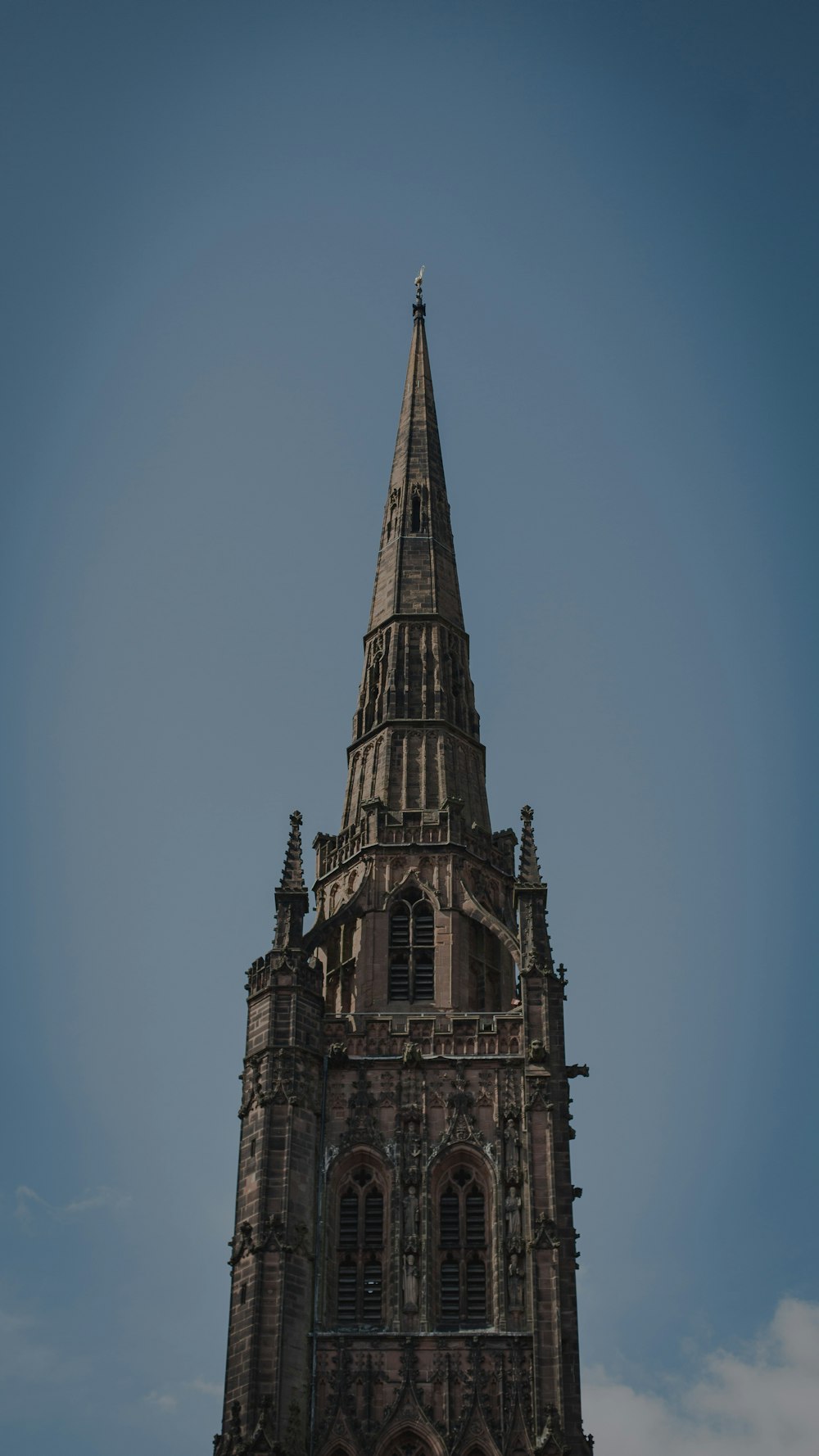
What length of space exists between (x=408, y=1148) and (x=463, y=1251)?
10.9 feet

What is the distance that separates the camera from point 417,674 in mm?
68562

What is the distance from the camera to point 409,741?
6638cm

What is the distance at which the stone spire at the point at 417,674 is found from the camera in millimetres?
65250

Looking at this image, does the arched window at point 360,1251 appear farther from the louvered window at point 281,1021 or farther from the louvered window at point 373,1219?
the louvered window at point 281,1021

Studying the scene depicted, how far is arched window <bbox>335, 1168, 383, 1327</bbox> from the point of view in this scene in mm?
50688

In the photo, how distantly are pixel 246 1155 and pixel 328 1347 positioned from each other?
589 cm

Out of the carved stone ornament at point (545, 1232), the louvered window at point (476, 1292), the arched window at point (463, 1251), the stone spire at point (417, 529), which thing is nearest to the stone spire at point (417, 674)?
the stone spire at point (417, 529)

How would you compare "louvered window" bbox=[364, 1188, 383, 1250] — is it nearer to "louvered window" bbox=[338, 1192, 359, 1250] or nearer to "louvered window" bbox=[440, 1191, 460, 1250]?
"louvered window" bbox=[338, 1192, 359, 1250]

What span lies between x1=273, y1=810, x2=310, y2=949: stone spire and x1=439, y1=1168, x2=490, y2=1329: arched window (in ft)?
29.7

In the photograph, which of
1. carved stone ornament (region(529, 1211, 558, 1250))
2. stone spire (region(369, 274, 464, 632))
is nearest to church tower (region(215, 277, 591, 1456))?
carved stone ornament (region(529, 1211, 558, 1250))

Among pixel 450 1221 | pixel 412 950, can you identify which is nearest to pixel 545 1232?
pixel 450 1221

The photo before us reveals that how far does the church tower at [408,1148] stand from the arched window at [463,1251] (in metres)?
0.05

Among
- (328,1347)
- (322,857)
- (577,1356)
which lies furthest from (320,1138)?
(322,857)

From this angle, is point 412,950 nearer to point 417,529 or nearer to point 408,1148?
point 408,1148
